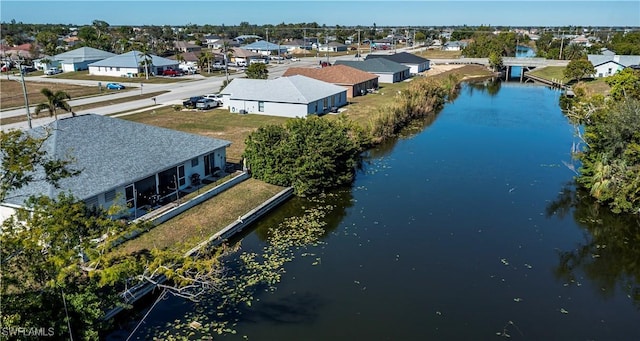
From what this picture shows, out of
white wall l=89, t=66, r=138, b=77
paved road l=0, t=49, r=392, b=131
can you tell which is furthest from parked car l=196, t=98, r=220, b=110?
white wall l=89, t=66, r=138, b=77

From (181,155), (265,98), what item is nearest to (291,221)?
(181,155)

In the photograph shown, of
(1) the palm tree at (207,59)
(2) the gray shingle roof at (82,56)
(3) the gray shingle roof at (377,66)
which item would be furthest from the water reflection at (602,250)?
(2) the gray shingle roof at (82,56)

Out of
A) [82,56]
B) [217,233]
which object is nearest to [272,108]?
[217,233]

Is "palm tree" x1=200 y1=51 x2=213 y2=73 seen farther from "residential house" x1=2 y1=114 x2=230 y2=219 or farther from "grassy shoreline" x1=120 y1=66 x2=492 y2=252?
"residential house" x1=2 y1=114 x2=230 y2=219

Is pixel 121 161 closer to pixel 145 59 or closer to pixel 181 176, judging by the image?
pixel 181 176

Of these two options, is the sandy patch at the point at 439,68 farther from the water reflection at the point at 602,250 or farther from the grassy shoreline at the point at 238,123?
the water reflection at the point at 602,250
